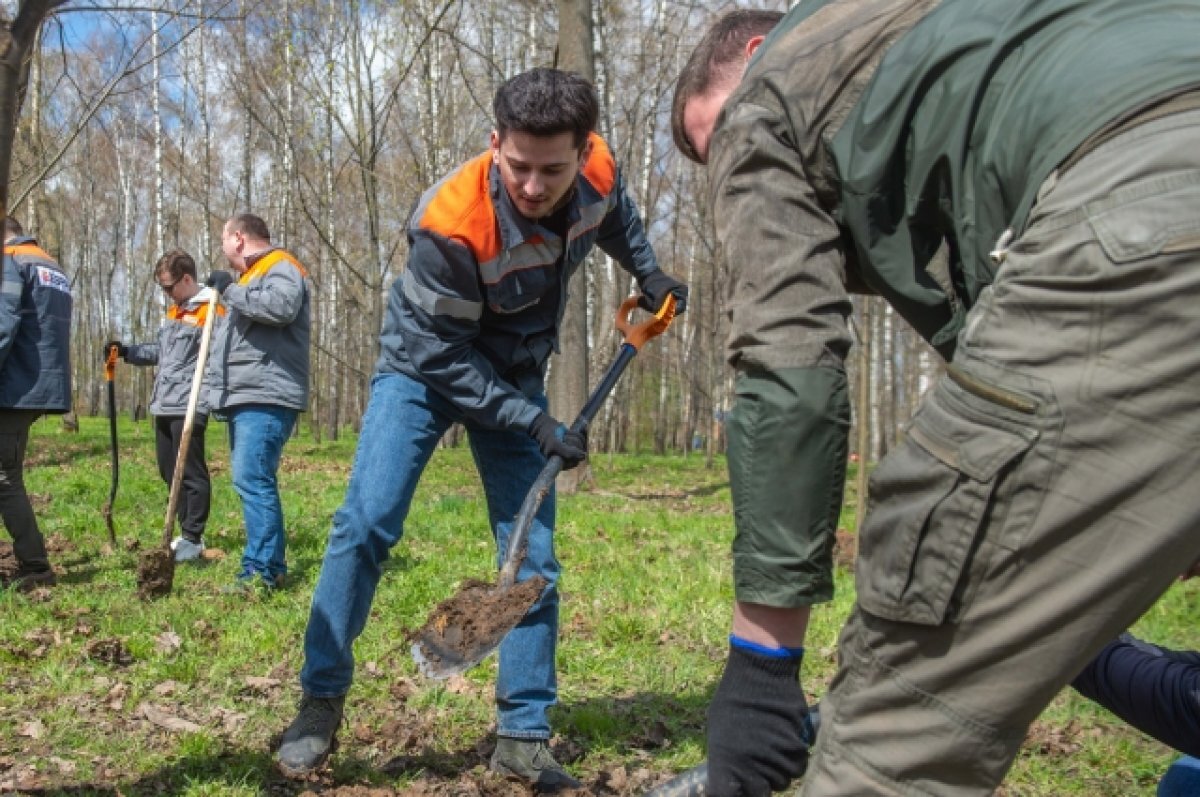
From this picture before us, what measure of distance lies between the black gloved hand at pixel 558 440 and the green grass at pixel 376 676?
1.08 metres

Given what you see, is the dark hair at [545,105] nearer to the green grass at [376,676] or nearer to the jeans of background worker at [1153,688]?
the jeans of background worker at [1153,688]

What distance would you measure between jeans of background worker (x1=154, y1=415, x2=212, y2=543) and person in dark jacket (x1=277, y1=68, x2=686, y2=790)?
12.3 feet

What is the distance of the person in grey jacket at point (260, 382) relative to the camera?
5.83 m

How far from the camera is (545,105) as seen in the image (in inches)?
115

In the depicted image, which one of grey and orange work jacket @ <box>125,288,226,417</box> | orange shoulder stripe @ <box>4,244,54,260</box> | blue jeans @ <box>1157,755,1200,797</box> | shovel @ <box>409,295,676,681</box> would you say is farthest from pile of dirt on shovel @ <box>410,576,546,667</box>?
grey and orange work jacket @ <box>125,288,226,417</box>

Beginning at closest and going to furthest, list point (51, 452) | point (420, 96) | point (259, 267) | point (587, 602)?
point (587, 602) → point (259, 267) → point (51, 452) → point (420, 96)

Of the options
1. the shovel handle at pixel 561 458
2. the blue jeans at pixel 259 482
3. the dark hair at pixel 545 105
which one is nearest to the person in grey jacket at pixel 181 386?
the blue jeans at pixel 259 482

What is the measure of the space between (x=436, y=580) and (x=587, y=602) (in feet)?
3.05

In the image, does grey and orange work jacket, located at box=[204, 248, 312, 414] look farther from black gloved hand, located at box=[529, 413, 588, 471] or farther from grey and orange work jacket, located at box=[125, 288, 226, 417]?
black gloved hand, located at box=[529, 413, 588, 471]

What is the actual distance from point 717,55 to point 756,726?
1.24m

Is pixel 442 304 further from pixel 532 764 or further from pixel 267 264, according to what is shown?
pixel 267 264

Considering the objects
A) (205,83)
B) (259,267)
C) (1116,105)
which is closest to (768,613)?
(1116,105)

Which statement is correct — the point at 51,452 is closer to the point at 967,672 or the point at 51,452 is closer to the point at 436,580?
the point at 436,580

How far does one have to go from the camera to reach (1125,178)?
1335 mm
